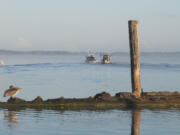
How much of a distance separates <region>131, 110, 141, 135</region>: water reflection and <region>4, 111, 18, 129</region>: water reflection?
4.69 metres

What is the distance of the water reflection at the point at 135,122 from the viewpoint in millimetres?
18256

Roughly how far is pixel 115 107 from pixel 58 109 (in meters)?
2.83

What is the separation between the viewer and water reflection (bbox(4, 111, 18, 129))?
19364mm

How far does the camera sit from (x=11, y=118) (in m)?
21.1

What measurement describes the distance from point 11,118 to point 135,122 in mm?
5420

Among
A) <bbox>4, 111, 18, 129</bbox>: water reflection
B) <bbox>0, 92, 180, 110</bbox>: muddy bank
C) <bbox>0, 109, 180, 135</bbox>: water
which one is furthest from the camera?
<bbox>0, 92, 180, 110</bbox>: muddy bank

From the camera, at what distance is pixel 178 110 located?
23.6 metres

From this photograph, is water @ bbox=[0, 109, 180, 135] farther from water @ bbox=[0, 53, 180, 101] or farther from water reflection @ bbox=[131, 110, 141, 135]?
water @ bbox=[0, 53, 180, 101]

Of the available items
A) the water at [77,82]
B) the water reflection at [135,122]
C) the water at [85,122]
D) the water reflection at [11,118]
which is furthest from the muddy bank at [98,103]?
the water at [77,82]

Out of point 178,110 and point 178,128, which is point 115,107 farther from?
point 178,128

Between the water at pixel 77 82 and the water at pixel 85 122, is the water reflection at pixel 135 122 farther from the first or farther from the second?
the water at pixel 77 82

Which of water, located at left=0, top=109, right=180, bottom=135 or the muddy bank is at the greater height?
the muddy bank

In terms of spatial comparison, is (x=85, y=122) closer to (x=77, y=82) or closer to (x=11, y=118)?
(x=11, y=118)

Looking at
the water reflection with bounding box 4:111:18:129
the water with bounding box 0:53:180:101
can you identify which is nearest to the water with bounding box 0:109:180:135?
the water reflection with bounding box 4:111:18:129
